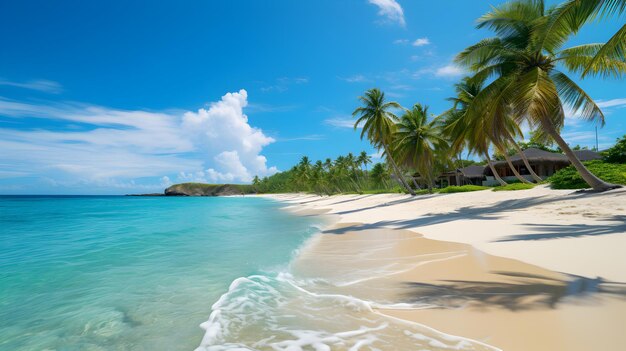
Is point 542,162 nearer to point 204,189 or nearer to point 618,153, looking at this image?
point 618,153

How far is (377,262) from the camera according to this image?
22.0 feet

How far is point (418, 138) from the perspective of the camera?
99.3 feet

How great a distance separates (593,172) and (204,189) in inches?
7242

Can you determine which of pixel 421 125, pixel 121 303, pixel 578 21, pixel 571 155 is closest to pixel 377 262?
pixel 121 303

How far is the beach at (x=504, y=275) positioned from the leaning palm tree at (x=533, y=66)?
12.9ft

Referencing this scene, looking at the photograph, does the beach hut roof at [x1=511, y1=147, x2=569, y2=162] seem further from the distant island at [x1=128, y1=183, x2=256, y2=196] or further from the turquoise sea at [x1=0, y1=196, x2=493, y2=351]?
the distant island at [x1=128, y1=183, x2=256, y2=196]

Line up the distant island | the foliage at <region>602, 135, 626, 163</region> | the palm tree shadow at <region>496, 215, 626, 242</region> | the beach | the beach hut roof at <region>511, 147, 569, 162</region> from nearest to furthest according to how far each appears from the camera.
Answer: the beach → the palm tree shadow at <region>496, 215, 626, 242</region> → the foliage at <region>602, 135, 626, 163</region> → the beach hut roof at <region>511, 147, 569, 162</region> → the distant island

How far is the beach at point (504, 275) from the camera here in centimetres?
305

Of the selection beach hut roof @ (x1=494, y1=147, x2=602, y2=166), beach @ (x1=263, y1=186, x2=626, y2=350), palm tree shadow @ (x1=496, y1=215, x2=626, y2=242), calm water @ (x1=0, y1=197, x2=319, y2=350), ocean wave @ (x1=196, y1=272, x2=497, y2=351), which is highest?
beach hut roof @ (x1=494, y1=147, x2=602, y2=166)

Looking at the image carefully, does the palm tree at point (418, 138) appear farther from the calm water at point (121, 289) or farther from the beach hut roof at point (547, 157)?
the calm water at point (121, 289)

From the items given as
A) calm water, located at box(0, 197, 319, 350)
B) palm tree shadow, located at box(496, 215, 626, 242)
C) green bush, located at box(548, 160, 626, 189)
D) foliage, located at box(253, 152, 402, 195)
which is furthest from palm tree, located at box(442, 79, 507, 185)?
foliage, located at box(253, 152, 402, 195)

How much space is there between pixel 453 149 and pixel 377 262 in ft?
63.8

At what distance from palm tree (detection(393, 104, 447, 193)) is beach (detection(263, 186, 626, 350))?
19.9 metres

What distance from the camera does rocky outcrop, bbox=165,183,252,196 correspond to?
179125 mm
